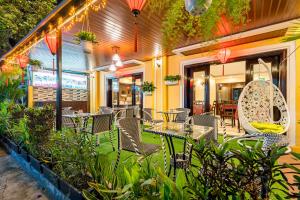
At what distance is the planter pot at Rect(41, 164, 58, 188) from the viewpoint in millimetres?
1783

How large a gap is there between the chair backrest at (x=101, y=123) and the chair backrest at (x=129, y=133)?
3.38 feet

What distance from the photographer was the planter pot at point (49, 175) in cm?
178

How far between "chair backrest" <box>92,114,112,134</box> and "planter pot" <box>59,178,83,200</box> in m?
1.57

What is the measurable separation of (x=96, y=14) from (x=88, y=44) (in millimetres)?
761

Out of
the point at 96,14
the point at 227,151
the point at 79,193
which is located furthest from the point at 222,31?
the point at 79,193

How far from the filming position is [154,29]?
387cm

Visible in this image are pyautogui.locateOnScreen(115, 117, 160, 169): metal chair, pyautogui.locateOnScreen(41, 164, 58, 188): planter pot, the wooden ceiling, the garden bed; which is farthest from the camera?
the wooden ceiling

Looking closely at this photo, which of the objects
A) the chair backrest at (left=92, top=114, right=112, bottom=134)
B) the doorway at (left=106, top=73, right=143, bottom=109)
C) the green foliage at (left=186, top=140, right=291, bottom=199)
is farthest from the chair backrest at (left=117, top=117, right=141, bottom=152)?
the doorway at (left=106, top=73, right=143, bottom=109)

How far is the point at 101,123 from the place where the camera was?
11.2 feet

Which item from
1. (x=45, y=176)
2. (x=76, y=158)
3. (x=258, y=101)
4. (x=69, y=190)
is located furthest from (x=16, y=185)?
(x=258, y=101)

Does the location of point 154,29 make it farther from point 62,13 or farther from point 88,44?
point 62,13

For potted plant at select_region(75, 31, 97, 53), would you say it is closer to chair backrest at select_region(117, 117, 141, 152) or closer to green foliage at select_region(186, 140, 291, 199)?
chair backrest at select_region(117, 117, 141, 152)

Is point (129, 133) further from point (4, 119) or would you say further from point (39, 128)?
point (4, 119)

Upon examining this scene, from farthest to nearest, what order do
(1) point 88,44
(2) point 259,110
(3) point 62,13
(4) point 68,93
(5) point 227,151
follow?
(4) point 68,93 < (2) point 259,110 < (1) point 88,44 < (3) point 62,13 < (5) point 227,151
